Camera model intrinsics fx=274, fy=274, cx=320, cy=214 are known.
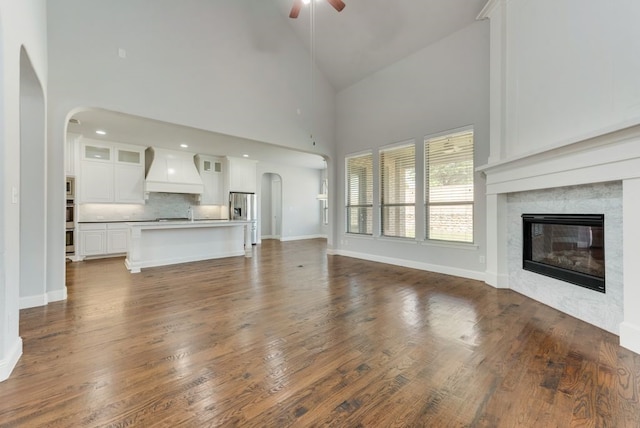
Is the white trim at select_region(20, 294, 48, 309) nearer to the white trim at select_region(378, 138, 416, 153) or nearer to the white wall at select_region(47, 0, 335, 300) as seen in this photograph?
the white wall at select_region(47, 0, 335, 300)

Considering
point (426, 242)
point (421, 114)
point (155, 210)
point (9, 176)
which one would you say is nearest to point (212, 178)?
point (155, 210)

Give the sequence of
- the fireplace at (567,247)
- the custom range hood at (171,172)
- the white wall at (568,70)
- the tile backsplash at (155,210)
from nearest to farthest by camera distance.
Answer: the white wall at (568,70) < the fireplace at (567,247) < the tile backsplash at (155,210) < the custom range hood at (171,172)

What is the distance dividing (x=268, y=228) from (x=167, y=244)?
18.4ft

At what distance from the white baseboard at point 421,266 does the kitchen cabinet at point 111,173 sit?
18.5ft

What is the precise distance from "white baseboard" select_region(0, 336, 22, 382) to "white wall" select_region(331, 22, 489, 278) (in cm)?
521

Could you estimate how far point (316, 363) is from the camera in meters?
2.02

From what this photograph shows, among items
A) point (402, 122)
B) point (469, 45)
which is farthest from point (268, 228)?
point (469, 45)

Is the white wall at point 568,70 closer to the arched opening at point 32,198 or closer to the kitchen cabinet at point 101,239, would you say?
the arched opening at point 32,198

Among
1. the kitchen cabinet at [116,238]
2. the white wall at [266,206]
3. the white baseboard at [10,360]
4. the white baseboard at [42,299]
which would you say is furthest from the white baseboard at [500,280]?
the white wall at [266,206]

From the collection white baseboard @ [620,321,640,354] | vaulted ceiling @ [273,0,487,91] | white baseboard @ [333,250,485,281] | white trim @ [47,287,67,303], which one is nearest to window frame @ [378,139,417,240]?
white baseboard @ [333,250,485,281]

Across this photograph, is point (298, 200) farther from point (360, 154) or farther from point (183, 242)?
point (183, 242)

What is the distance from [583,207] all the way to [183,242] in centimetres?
648

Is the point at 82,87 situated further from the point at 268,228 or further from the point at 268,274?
the point at 268,228

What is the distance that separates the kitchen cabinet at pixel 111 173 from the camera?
21.1 feet
